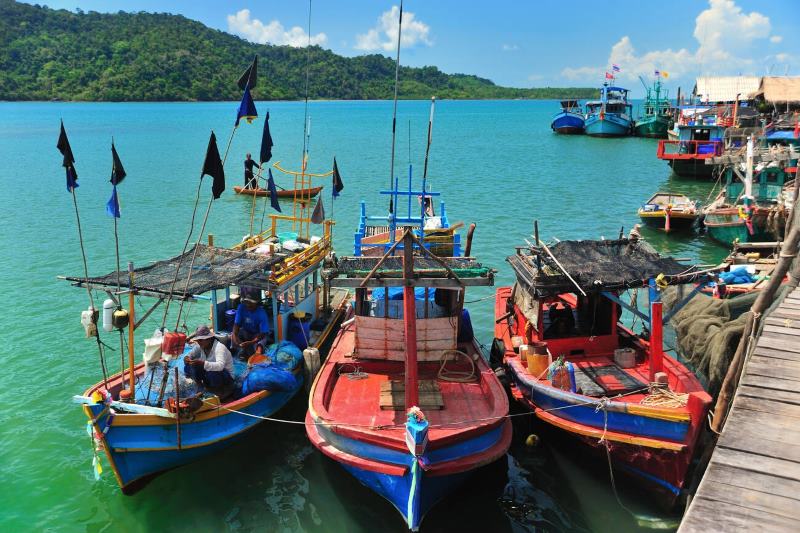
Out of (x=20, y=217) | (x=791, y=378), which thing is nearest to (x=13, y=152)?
(x=20, y=217)

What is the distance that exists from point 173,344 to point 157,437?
1.90 m

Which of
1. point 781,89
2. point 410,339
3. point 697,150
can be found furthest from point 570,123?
point 410,339

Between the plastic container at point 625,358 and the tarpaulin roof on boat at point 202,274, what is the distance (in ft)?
22.5

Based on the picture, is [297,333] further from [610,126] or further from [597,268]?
[610,126]

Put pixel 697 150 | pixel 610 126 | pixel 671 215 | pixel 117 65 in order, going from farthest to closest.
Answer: pixel 117 65 → pixel 610 126 → pixel 697 150 → pixel 671 215

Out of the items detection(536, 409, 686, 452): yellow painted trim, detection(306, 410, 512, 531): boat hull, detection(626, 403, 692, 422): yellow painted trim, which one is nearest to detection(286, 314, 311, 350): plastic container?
detection(306, 410, 512, 531): boat hull

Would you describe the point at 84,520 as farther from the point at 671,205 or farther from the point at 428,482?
the point at 671,205

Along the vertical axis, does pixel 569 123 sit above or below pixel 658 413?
above

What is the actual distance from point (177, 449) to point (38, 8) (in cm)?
22970

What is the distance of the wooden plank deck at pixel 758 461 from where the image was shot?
12.9 feet

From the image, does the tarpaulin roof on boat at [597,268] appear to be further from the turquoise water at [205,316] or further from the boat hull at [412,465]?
the turquoise water at [205,316]

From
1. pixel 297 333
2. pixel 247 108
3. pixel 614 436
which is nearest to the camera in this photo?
pixel 614 436

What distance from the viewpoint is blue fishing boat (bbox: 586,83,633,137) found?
7700 centimetres

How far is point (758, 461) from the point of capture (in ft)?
14.9
